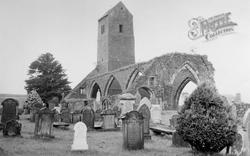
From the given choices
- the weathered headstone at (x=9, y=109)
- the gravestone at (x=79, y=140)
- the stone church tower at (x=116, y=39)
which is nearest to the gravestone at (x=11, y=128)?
the weathered headstone at (x=9, y=109)

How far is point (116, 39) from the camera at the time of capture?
40.3 metres

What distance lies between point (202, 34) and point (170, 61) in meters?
10.3

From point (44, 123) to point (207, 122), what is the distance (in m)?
5.33

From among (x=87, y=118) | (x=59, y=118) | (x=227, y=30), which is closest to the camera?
(x=87, y=118)

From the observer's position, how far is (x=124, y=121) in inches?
317

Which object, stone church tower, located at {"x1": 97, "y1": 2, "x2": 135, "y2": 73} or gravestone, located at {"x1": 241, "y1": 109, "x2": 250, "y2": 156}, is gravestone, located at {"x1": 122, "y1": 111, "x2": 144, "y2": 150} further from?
stone church tower, located at {"x1": 97, "y1": 2, "x2": 135, "y2": 73}

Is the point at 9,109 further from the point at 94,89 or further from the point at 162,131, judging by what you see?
the point at 94,89

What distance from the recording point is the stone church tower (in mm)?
39969

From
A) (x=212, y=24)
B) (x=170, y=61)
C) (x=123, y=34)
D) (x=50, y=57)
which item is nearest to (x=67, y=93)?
(x=50, y=57)

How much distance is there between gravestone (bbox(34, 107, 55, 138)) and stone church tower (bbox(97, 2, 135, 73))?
3010 centimetres

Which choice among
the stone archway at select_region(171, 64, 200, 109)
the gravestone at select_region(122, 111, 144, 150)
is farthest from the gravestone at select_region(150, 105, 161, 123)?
the stone archway at select_region(171, 64, 200, 109)

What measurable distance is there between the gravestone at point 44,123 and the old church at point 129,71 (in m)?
10.1

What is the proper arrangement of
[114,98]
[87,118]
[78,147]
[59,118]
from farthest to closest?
[114,98] → [59,118] → [87,118] → [78,147]

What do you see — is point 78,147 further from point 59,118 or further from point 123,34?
point 123,34
